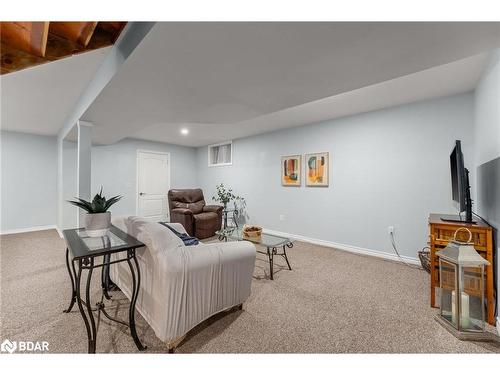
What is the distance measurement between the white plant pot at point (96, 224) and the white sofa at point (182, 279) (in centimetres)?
19

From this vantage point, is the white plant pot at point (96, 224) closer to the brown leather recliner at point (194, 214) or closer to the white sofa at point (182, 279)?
the white sofa at point (182, 279)

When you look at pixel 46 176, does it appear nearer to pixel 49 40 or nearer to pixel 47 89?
pixel 47 89

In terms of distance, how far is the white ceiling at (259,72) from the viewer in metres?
1.11

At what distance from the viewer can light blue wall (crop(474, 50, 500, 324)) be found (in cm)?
168

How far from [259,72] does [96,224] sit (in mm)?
1662

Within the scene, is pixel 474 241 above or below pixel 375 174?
below

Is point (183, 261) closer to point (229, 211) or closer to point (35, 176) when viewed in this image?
point (229, 211)

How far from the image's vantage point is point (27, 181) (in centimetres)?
462

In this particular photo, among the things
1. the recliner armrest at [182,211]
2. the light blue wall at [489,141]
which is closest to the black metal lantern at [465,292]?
the light blue wall at [489,141]

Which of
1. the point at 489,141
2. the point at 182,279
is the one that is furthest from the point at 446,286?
the point at 182,279

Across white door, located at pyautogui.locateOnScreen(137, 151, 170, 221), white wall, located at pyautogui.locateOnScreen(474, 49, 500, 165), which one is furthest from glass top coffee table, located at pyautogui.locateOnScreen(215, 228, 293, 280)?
white door, located at pyautogui.locateOnScreen(137, 151, 170, 221)

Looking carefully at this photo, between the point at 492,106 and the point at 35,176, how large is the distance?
7399 millimetres

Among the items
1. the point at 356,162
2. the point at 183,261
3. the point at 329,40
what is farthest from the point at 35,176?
the point at 356,162
